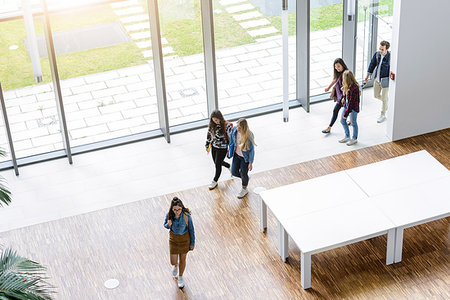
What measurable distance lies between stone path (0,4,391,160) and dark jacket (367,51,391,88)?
0.64 m

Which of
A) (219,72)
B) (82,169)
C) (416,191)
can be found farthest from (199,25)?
(416,191)

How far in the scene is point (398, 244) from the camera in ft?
28.1

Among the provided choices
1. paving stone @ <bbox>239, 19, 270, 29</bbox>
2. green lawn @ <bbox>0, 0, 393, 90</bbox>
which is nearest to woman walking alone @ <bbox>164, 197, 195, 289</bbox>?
green lawn @ <bbox>0, 0, 393, 90</bbox>

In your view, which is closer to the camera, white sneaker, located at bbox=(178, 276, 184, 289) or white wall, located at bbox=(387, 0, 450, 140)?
white sneaker, located at bbox=(178, 276, 184, 289)

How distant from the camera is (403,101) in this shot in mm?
11211

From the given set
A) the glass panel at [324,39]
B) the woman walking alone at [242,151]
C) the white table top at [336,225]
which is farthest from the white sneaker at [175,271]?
the glass panel at [324,39]

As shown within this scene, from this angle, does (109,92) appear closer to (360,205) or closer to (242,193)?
(242,193)

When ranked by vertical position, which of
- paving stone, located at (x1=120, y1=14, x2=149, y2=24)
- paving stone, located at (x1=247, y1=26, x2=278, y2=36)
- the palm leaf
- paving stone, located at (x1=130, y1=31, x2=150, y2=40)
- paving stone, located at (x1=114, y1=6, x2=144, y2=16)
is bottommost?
paving stone, located at (x1=247, y1=26, x2=278, y2=36)

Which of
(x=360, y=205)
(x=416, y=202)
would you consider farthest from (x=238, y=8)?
(x=416, y=202)

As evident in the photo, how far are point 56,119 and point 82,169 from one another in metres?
0.97

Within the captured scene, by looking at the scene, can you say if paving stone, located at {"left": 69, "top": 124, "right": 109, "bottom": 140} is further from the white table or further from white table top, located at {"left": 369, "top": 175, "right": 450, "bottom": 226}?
white table top, located at {"left": 369, "top": 175, "right": 450, "bottom": 226}

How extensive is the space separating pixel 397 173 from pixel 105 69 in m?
5.03

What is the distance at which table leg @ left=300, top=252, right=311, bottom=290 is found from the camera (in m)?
8.13

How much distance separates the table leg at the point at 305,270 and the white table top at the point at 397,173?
4.41ft
